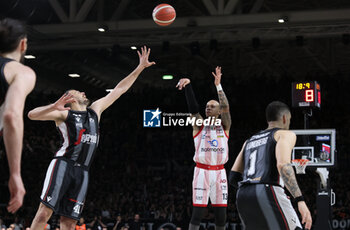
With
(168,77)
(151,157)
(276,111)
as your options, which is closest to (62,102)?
A: (276,111)

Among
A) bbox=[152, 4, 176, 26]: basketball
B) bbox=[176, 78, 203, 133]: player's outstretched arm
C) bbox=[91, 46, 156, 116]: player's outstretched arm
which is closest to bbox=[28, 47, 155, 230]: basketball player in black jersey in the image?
bbox=[91, 46, 156, 116]: player's outstretched arm

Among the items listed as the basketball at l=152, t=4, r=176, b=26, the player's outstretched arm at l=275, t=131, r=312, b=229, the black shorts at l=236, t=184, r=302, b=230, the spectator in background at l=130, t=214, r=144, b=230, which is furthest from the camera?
the spectator in background at l=130, t=214, r=144, b=230

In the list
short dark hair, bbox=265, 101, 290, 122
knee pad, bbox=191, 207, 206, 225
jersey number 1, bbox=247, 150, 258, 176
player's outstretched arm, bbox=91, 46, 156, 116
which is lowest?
knee pad, bbox=191, 207, 206, 225

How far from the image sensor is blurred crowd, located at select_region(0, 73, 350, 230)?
774 inches

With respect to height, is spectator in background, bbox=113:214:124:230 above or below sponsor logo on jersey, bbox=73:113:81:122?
below

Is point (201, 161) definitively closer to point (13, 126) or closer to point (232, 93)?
point (13, 126)

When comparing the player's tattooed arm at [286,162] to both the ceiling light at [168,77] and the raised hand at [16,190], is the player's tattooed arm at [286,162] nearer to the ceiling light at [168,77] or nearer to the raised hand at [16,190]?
the raised hand at [16,190]

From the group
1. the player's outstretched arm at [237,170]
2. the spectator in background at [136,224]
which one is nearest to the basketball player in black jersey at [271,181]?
the player's outstretched arm at [237,170]

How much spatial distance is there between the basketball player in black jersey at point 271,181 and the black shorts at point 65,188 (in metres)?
1.90

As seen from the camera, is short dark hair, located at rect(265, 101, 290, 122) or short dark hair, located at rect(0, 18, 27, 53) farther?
short dark hair, located at rect(265, 101, 290, 122)

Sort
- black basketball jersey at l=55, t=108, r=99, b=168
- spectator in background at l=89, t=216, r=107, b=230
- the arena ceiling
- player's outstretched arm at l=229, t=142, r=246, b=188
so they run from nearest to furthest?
player's outstretched arm at l=229, t=142, r=246, b=188
black basketball jersey at l=55, t=108, r=99, b=168
the arena ceiling
spectator in background at l=89, t=216, r=107, b=230

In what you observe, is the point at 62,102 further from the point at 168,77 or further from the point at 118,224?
the point at 168,77

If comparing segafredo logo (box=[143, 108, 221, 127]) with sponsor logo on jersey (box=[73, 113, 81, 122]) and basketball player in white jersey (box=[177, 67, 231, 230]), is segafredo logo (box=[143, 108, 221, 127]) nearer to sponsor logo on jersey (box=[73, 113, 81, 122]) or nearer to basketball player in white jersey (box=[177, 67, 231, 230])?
basketball player in white jersey (box=[177, 67, 231, 230])

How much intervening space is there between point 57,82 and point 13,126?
77.6ft
